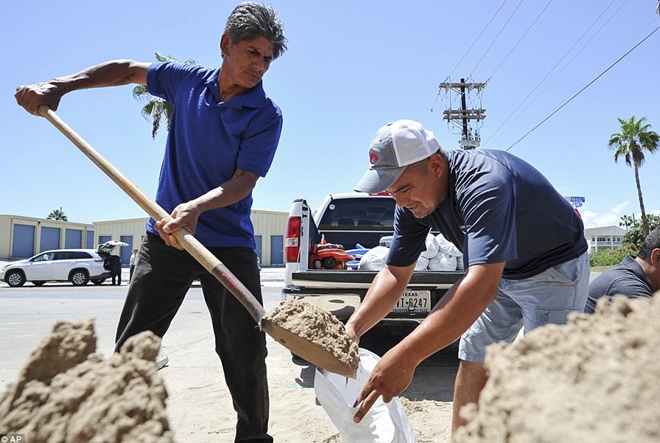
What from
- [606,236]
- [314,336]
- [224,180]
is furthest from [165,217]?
[606,236]

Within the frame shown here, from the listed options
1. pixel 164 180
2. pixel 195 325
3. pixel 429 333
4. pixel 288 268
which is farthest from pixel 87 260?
pixel 429 333

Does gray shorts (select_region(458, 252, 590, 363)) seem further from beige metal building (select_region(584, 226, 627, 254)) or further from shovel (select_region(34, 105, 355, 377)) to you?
beige metal building (select_region(584, 226, 627, 254))

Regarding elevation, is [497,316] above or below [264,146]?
below

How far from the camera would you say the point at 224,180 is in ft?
7.82

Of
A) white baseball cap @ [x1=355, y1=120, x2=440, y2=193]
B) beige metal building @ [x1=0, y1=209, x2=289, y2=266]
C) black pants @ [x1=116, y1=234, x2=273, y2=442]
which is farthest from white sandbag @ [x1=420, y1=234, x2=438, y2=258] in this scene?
beige metal building @ [x1=0, y1=209, x2=289, y2=266]

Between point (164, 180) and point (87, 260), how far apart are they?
20517 millimetres

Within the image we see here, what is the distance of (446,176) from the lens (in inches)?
81.6

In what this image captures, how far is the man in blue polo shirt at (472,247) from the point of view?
1544mm

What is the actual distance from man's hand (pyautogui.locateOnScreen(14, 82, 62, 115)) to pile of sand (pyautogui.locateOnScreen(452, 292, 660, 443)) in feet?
8.33

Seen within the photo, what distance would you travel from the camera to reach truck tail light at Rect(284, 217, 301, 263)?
4.58 metres

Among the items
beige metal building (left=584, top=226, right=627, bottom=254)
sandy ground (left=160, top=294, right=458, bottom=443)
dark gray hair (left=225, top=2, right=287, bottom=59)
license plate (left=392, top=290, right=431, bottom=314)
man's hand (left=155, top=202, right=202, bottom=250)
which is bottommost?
sandy ground (left=160, top=294, right=458, bottom=443)

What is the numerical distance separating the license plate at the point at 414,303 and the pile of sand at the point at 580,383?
3698 millimetres

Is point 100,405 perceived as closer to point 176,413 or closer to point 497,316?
point 497,316

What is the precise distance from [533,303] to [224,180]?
1589mm
